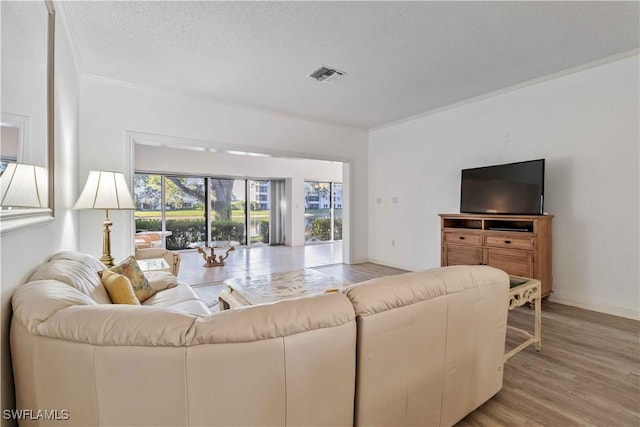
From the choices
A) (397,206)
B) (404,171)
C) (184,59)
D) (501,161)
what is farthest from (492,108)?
(184,59)

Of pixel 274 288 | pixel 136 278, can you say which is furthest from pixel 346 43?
pixel 136 278

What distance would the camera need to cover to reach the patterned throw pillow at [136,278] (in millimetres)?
2141

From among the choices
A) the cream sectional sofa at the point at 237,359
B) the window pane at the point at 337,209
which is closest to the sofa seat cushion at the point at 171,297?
the cream sectional sofa at the point at 237,359

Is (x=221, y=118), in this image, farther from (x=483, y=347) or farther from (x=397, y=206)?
(x=483, y=347)

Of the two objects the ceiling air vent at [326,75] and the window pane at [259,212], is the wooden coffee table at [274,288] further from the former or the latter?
the window pane at [259,212]

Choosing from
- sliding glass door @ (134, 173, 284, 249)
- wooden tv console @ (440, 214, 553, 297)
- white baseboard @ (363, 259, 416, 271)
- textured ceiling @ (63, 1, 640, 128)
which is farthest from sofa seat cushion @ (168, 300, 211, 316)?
sliding glass door @ (134, 173, 284, 249)

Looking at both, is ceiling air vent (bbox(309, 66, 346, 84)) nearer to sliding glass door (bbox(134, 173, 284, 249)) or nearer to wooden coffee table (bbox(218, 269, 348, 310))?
wooden coffee table (bbox(218, 269, 348, 310))

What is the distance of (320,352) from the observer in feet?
3.25

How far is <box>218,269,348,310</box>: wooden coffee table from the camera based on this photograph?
94.7 inches

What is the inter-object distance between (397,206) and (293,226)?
3785 mm

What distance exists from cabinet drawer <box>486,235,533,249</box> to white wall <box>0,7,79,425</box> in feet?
13.3

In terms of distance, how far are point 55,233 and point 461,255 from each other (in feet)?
13.8

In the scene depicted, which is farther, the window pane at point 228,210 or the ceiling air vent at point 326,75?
the window pane at point 228,210

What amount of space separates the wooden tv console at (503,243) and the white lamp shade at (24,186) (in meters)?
4.11
